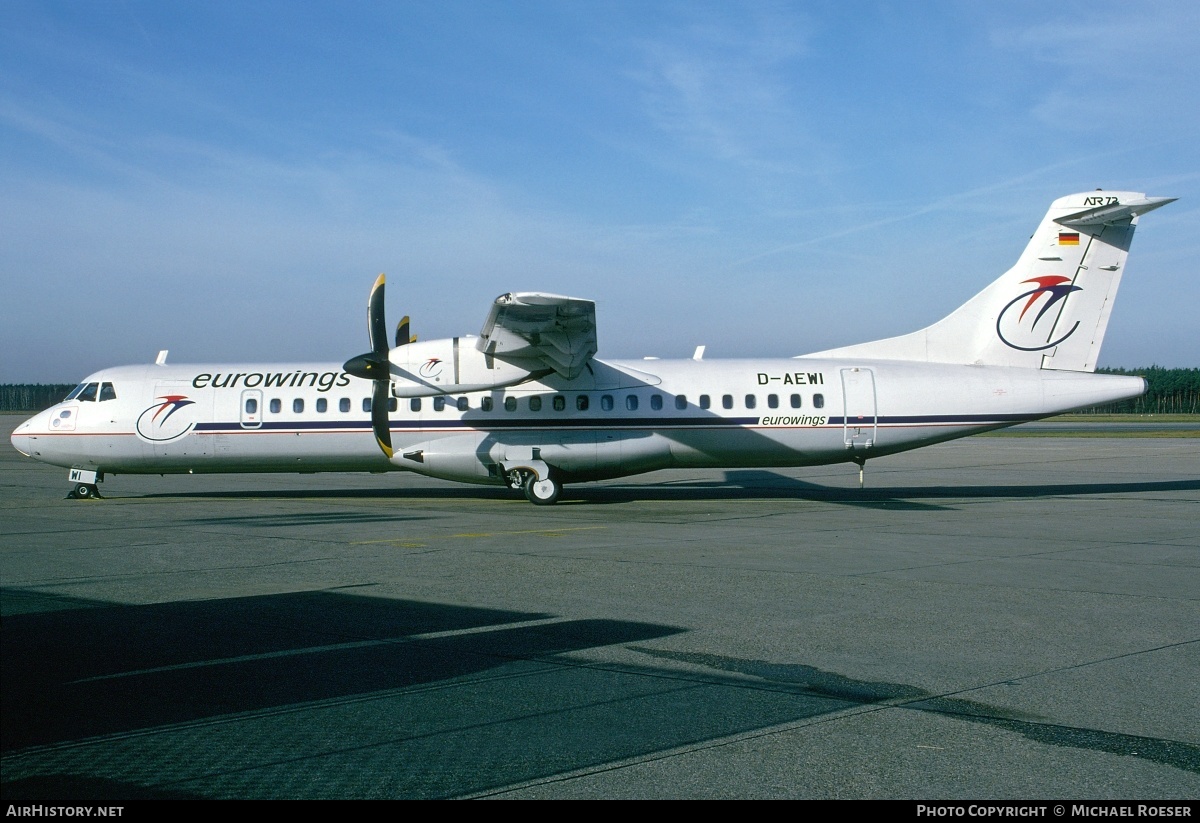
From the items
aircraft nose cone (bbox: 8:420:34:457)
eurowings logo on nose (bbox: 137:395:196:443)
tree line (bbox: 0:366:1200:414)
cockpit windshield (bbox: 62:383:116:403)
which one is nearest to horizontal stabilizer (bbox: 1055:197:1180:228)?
eurowings logo on nose (bbox: 137:395:196:443)

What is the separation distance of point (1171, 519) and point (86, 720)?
55.3 feet

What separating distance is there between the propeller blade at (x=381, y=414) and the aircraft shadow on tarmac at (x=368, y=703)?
11.6 metres

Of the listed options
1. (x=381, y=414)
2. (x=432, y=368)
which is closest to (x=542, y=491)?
(x=432, y=368)

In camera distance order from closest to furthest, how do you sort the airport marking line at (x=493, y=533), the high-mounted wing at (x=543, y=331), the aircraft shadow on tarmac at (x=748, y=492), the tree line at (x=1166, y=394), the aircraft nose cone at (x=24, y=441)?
1. the airport marking line at (x=493, y=533)
2. the high-mounted wing at (x=543, y=331)
3. the aircraft shadow on tarmac at (x=748, y=492)
4. the aircraft nose cone at (x=24, y=441)
5. the tree line at (x=1166, y=394)

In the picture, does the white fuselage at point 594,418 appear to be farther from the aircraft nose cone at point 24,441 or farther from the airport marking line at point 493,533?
the airport marking line at point 493,533

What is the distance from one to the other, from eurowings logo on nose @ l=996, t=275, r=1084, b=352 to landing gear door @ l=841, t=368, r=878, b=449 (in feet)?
9.79

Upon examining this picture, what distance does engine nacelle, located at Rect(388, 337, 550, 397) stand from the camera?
20.0m

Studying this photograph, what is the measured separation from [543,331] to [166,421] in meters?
9.04

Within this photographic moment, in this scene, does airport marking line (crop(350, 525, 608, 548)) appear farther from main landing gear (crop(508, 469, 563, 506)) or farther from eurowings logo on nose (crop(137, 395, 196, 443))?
eurowings logo on nose (crop(137, 395, 196, 443))

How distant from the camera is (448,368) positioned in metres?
20.0

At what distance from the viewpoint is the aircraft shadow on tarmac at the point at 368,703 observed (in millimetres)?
5086

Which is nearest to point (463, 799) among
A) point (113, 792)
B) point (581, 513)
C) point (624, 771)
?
point (624, 771)

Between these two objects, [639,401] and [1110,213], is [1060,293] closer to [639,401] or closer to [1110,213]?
[1110,213]

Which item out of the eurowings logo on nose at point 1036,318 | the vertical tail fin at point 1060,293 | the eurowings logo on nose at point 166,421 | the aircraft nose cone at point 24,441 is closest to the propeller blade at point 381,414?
the eurowings logo on nose at point 166,421
